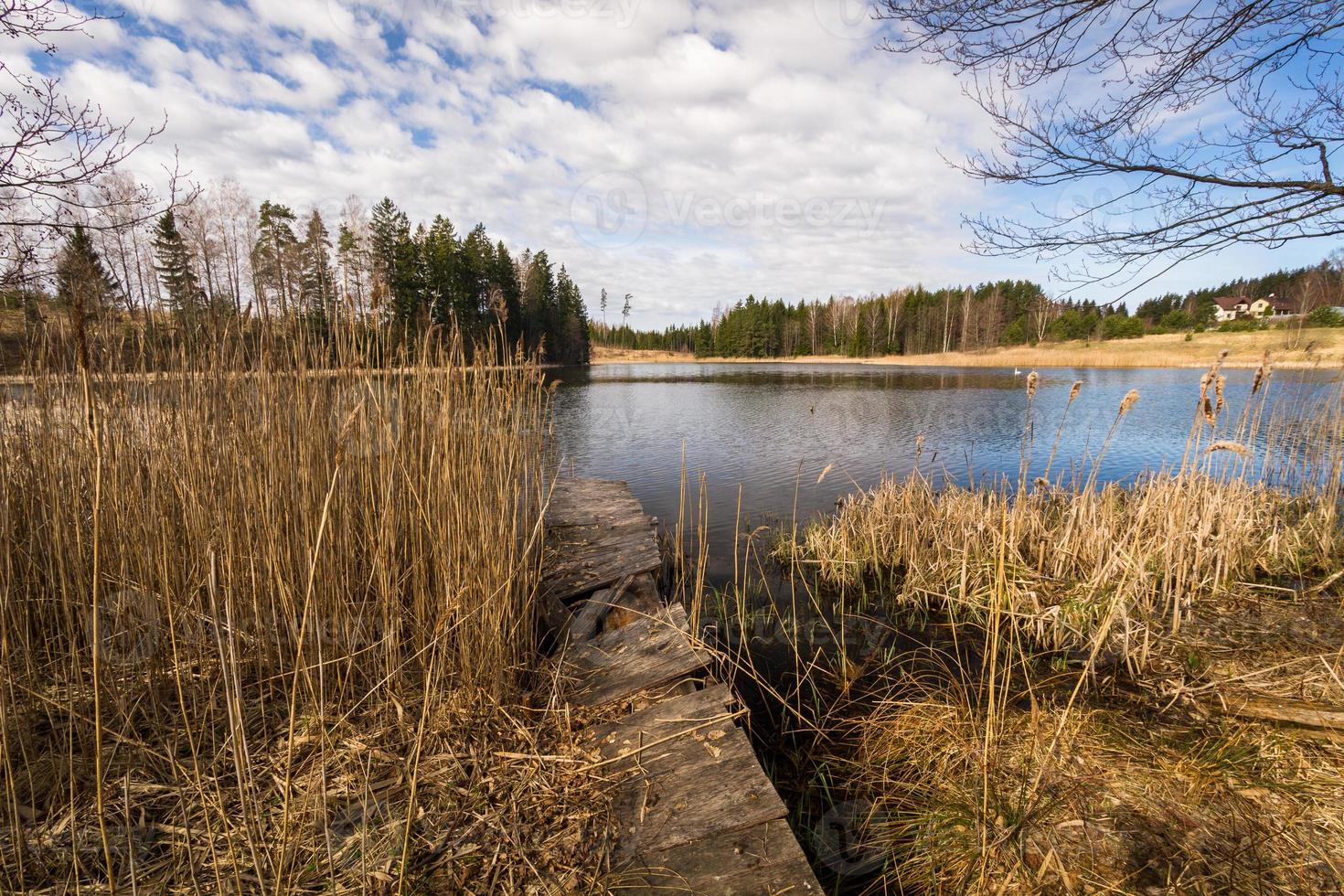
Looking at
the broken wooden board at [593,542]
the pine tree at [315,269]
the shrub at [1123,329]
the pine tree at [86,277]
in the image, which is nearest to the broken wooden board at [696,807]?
the broken wooden board at [593,542]

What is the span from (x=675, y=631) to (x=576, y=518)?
286cm

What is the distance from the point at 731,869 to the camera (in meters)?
2.03

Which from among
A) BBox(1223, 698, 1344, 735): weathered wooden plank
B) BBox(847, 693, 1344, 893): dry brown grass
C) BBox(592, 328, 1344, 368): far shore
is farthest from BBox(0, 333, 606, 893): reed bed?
BBox(592, 328, 1344, 368): far shore

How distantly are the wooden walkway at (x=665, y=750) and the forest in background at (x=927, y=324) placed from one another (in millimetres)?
46364

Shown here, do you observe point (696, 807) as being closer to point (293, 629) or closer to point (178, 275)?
point (293, 629)

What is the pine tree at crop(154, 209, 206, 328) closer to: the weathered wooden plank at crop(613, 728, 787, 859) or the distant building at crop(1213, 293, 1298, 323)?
the weathered wooden plank at crop(613, 728, 787, 859)

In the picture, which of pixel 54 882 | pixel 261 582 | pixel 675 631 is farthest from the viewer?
pixel 675 631

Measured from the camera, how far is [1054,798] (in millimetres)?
2506

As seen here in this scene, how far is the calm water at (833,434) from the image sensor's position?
10.1 m

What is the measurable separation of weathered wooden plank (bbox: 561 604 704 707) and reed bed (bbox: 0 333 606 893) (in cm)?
27

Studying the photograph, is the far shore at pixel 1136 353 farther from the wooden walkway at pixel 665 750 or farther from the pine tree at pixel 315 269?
the pine tree at pixel 315 269

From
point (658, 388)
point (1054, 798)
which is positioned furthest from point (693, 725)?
point (658, 388)

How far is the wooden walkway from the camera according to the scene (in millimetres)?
2029

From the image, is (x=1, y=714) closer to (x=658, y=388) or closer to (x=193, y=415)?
(x=193, y=415)
